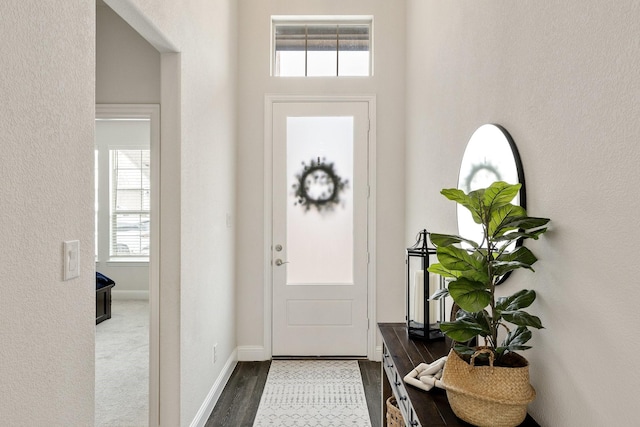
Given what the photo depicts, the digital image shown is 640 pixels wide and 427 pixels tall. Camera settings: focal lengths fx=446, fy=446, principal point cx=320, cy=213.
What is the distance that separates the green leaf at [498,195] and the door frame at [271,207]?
2.48 meters

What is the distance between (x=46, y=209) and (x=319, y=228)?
2.79m

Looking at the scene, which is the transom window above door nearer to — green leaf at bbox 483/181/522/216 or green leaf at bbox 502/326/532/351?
green leaf at bbox 483/181/522/216

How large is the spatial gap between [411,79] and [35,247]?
310cm

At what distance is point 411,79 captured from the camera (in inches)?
142

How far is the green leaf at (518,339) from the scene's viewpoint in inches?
50.6

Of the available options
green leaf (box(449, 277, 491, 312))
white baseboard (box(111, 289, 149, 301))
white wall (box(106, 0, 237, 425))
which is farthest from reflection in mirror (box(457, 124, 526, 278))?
white baseboard (box(111, 289, 149, 301))

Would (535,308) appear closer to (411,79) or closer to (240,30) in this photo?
(411,79)

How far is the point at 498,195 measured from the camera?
1.36 metres

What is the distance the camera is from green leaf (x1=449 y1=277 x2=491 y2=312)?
1.26 m

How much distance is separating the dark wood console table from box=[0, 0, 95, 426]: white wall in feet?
3.47

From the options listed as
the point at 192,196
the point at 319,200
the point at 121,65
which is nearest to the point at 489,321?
the point at 192,196

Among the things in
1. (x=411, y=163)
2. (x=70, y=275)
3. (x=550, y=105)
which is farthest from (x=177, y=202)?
(x=411, y=163)

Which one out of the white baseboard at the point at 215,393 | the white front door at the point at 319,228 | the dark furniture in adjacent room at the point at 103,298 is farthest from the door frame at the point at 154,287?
the dark furniture in adjacent room at the point at 103,298

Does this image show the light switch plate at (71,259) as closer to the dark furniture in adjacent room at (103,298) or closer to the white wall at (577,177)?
the white wall at (577,177)
